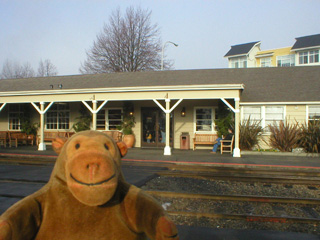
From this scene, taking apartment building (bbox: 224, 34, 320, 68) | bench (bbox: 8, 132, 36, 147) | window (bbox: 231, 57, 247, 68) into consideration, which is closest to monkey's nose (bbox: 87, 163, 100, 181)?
bench (bbox: 8, 132, 36, 147)

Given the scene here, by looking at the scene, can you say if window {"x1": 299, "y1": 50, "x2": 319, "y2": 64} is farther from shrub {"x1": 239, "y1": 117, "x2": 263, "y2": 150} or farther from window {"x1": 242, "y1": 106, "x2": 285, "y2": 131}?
shrub {"x1": 239, "y1": 117, "x2": 263, "y2": 150}

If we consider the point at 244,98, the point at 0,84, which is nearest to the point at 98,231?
the point at 244,98

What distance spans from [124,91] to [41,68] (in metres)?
49.7

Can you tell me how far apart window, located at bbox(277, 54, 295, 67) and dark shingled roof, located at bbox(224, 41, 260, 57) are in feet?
14.4

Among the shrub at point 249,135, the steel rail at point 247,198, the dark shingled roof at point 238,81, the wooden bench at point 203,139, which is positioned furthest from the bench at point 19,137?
the steel rail at point 247,198

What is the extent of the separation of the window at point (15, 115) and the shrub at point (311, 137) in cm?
1703

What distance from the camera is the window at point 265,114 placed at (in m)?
15.8

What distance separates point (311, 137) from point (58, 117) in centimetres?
1473

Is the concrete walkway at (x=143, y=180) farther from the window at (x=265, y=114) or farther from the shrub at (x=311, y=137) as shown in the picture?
the window at (x=265, y=114)

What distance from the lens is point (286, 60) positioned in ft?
133

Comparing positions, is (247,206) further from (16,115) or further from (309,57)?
(309,57)

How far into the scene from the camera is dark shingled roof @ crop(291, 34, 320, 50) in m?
36.9

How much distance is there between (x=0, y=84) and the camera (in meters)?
22.3

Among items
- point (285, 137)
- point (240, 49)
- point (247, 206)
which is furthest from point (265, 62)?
point (247, 206)
